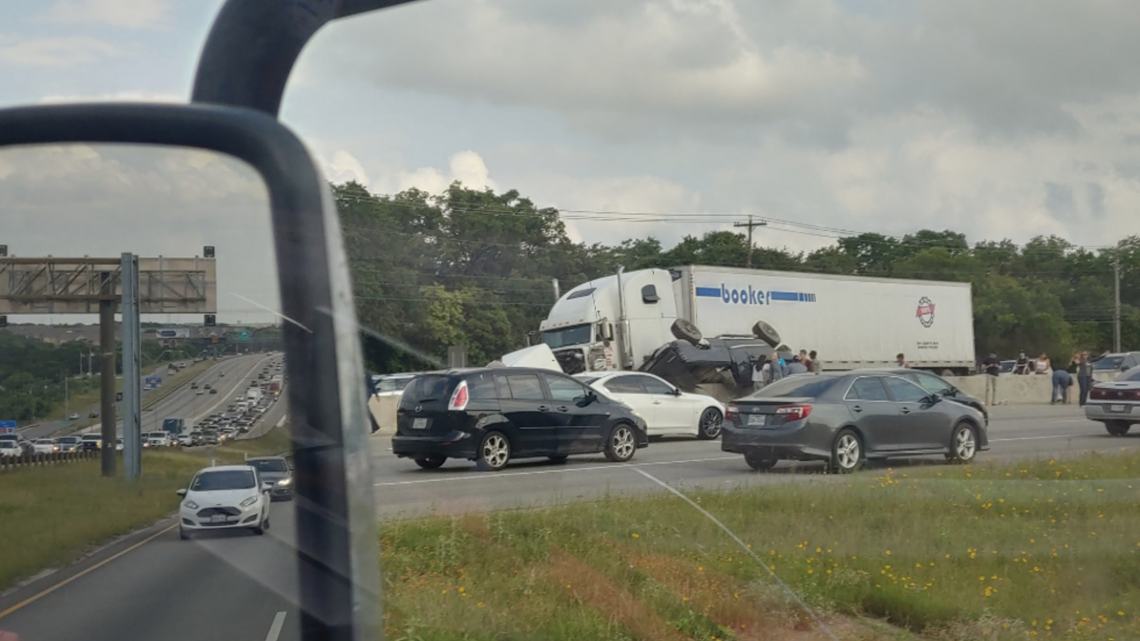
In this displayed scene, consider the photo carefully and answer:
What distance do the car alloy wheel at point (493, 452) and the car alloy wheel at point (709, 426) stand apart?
7112 millimetres

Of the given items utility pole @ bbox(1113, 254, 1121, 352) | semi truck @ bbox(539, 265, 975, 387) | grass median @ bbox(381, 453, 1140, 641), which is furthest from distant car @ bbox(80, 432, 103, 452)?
utility pole @ bbox(1113, 254, 1121, 352)

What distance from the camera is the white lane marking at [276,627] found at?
157cm

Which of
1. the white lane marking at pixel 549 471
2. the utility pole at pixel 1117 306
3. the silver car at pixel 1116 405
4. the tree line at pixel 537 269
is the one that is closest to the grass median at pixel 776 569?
the tree line at pixel 537 269

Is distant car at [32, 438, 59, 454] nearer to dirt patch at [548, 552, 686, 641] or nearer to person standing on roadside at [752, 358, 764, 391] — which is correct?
dirt patch at [548, 552, 686, 641]

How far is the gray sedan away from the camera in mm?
15141

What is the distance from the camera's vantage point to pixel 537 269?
2344cm

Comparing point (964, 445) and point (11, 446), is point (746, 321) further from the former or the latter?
point (11, 446)

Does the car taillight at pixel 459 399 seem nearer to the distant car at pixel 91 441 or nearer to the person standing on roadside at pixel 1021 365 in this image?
the distant car at pixel 91 441

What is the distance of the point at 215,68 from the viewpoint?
225cm

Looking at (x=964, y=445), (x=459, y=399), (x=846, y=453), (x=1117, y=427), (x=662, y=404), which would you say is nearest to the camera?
(x=846, y=453)

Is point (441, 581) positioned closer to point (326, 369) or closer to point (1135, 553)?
point (1135, 553)

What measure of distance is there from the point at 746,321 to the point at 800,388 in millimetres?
15520

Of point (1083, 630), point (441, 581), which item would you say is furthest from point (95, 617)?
point (1083, 630)

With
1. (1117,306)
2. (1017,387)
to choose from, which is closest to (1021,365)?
(1017,387)
